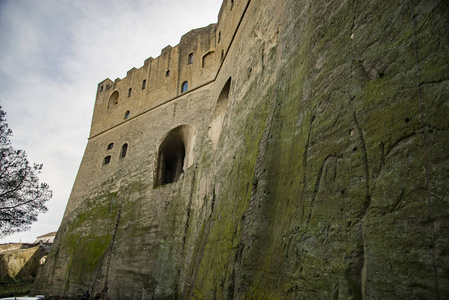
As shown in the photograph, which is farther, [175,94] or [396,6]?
[175,94]

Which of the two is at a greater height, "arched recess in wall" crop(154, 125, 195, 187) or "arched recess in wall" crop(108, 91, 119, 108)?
"arched recess in wall" crop(108, 91, 119, 108)

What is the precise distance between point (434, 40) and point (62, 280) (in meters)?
14.5

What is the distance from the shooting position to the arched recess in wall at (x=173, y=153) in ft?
38.5

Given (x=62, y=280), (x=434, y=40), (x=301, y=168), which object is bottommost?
(x=62, y=280)

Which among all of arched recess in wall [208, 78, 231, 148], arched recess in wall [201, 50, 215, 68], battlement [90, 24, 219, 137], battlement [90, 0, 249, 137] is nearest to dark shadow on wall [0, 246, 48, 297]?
battlement [90, 0, 249, 137]

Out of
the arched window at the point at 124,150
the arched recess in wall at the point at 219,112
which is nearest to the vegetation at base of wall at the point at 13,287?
the arched window at the point at 124,150

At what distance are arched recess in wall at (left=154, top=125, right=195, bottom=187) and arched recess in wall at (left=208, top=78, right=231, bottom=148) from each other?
1.48 m

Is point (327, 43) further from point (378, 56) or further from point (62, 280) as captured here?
point (62, 280)

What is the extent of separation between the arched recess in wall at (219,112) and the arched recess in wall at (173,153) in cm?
148

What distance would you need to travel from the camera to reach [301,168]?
3646 millimetres

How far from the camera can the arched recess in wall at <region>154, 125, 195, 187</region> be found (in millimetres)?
11742

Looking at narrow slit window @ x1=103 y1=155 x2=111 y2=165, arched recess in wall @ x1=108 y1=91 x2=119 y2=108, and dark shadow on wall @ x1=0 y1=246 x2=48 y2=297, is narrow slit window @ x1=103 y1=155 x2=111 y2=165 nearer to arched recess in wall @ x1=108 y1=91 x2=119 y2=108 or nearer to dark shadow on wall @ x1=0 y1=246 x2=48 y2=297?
arched recess in wall @ x1=108 y1=91 x2=119 y2=108

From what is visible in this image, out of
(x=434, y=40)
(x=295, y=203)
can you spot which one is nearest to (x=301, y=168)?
(x=295, y=203)

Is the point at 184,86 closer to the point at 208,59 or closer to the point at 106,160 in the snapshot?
the point at 208,59
